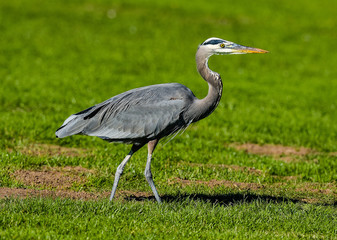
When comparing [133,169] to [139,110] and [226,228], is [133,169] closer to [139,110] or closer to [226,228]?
[139,110]

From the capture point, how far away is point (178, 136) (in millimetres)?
11836

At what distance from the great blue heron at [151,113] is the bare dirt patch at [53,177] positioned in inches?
42.4

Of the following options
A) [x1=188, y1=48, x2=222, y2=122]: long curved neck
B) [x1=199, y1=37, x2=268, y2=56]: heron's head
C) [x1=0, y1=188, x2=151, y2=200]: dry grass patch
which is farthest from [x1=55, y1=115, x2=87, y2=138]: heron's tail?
[x1=199, y1=37, x2=268, y2=56]: heron's head

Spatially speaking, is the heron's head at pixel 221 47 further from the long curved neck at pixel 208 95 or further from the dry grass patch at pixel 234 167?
the dry grass patch at pixel 234 167

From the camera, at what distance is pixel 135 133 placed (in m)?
7.37

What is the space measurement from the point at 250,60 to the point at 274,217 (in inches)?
622

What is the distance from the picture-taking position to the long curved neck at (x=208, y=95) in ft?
24.2

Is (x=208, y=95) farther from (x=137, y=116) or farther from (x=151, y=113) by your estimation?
(x=137, y=116)

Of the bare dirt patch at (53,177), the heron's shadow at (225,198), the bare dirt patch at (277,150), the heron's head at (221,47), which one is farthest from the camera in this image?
the bare dirt patch at (277,150)

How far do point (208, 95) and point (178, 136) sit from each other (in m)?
4.48

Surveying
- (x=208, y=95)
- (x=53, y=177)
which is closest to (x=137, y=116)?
(x=208, y=95)

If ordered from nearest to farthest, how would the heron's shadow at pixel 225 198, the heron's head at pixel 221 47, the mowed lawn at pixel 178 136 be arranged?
the mowed lawn at pixel 178 136 < the heron's head at pixel 221 47 < the heron's shadow at pixel 225 198

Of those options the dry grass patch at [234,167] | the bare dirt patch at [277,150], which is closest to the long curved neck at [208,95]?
the dry grass patch at [234,167]

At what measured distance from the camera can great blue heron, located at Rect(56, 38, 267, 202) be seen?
24.0 ft
